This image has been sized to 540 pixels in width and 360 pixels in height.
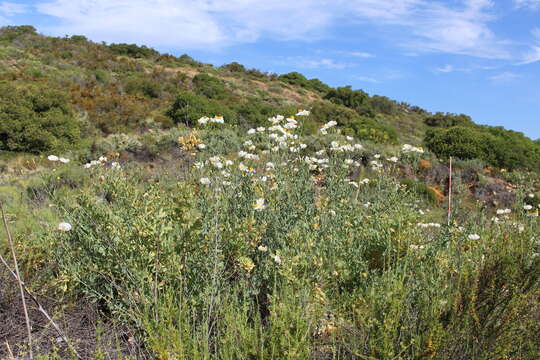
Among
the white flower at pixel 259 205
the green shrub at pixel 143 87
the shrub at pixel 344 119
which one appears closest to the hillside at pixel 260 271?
the white flower at pixel 259 205

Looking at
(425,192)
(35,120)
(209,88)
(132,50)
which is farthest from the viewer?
(132,50)

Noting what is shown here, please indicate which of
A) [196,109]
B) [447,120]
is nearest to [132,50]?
[196,109]

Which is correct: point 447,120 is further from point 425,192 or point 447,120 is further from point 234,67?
point 425,192

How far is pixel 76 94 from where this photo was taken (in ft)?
57.8

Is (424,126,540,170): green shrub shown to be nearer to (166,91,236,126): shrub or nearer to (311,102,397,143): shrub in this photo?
(311,102,397,143): shrub

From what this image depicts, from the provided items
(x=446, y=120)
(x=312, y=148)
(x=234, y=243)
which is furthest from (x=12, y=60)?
(x=446, y=120)

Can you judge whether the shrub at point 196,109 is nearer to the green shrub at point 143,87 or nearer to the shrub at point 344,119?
the green shrub at point 143,87

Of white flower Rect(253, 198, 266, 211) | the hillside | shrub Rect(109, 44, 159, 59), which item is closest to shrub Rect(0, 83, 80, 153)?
the hillside

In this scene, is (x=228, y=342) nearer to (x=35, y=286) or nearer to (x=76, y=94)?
(x=35, y=286)

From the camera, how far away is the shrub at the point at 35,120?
40.9 feet

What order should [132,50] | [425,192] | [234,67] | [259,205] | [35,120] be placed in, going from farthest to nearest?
[234,67] → [132,50] → [35,120] → [425,192] → [259,205]

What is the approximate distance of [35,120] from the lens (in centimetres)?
1287

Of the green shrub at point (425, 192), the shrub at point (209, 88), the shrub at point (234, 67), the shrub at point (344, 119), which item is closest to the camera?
the green shrub at point (425, 192)

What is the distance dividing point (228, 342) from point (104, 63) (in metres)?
25.6
